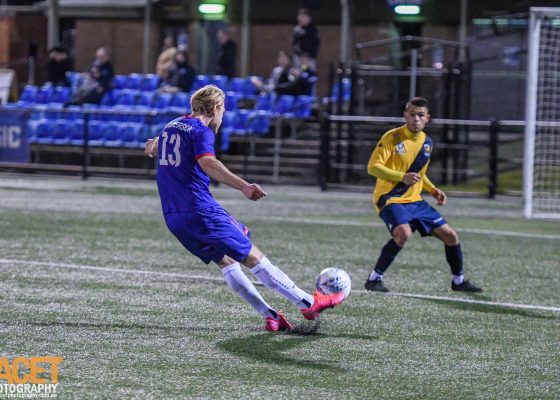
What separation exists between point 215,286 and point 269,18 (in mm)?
19092

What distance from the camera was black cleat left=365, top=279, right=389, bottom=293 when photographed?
31.7 ft

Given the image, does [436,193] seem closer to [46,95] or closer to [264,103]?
[264,103]

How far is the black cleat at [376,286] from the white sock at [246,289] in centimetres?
222

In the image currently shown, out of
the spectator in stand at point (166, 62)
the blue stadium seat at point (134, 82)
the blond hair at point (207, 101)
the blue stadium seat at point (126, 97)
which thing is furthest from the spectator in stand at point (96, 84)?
the blond hair at point (207, 101)

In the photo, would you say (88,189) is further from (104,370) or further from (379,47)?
(104,370)

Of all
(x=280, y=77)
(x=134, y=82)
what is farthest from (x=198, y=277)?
(x=134, y=82)

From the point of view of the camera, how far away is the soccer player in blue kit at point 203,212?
7430 millimetres

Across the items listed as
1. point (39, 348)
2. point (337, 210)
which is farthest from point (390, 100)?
point (39, 348)

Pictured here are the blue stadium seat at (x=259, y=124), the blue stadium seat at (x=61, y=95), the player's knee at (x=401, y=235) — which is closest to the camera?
the player's knee at (x=401, y=235)

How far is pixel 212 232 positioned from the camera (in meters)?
7.43

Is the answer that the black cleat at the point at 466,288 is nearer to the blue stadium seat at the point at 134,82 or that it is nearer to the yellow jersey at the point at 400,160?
the yellow jersey at the point at 400,160

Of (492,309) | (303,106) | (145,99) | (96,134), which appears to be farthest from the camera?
(145,99)

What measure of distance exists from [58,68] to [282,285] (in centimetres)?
2089

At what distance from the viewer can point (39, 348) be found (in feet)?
22.1
